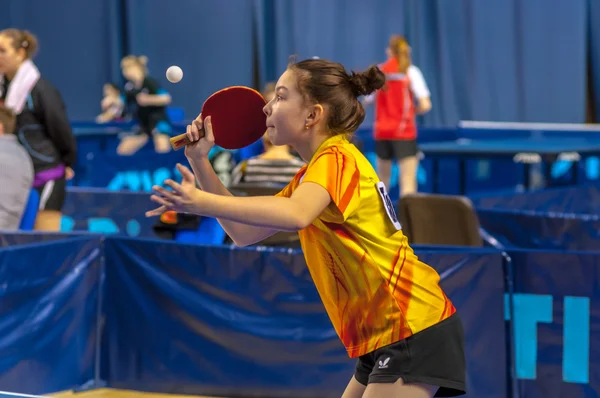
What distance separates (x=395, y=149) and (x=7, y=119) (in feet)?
13.4

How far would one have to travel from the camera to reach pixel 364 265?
7.34 feet

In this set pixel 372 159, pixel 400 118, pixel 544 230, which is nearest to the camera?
pixel 544 230

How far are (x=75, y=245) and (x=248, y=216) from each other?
2576mm

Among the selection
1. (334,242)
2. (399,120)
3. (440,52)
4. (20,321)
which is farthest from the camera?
(440,52)

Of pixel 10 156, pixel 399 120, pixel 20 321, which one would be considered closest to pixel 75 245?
pixel 20 321

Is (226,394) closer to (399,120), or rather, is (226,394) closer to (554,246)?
(554,246)

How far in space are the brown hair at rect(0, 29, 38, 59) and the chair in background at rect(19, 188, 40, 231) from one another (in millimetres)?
749

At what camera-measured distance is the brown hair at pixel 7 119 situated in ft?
15.9

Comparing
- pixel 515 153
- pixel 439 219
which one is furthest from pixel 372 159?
pixel 439 219

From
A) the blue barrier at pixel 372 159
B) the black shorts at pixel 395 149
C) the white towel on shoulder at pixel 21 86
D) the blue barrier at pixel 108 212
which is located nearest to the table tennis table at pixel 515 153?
the blue barrier at pixel 372 159

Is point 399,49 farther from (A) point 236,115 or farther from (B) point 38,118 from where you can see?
(A) point 236,115

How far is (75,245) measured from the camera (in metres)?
4.41

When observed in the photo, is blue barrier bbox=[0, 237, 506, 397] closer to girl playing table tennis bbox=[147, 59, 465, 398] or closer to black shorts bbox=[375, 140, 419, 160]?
girl playing table tennis bbox=[147, 59, 465, 398]

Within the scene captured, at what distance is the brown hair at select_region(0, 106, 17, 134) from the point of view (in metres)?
4.85
